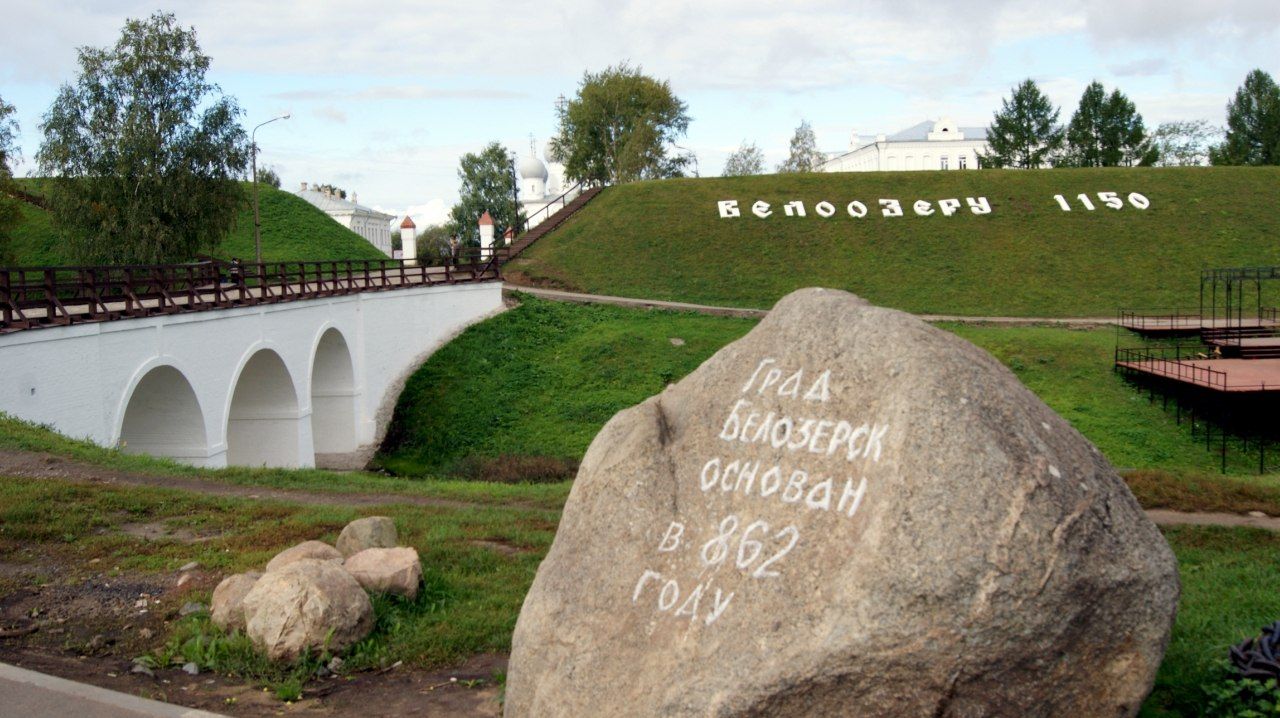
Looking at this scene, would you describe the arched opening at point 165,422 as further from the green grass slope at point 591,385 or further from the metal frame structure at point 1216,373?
the metal frame structure at point 1216,373


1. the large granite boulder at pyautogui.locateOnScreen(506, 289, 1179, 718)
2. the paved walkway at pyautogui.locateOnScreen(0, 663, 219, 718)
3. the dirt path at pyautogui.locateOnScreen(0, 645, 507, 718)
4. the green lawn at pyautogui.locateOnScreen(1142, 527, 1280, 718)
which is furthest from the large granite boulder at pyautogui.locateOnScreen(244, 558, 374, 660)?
the green lawn at pyautogui.locateOnScreen(1142, 527, 1280, 718)

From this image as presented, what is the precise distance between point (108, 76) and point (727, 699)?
41.6 m

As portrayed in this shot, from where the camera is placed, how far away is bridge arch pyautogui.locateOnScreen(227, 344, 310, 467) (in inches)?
1136

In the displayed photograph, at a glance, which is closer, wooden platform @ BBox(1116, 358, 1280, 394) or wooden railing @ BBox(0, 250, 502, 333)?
wooden railing @ BBox(0, 250, 502, 333)

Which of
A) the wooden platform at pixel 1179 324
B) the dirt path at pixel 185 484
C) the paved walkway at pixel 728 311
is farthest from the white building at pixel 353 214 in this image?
the dirt path at pixel 185 484

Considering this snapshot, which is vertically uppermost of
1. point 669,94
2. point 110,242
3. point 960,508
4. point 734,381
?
point 669,94

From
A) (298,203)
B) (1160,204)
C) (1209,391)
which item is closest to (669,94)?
(298,203)

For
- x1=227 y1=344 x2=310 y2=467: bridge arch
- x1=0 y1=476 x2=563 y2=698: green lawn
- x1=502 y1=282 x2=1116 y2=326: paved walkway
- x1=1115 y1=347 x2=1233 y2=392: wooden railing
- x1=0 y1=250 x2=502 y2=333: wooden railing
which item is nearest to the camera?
x1=0 y1=476 x2=563 y2=698: green lawn

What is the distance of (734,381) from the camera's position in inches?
273

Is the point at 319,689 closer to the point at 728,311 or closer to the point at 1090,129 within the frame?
the point at 728,311

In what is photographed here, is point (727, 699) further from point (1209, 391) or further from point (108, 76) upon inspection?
point (108, 76)

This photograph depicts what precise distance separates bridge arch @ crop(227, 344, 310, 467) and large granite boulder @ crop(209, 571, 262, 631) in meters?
20.1

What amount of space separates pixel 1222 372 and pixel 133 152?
3735 centimetres

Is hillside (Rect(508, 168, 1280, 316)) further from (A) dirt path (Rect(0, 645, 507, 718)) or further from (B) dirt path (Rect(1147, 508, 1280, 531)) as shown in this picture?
(A) dirt path (Rect(0, 645, 507, 718))
